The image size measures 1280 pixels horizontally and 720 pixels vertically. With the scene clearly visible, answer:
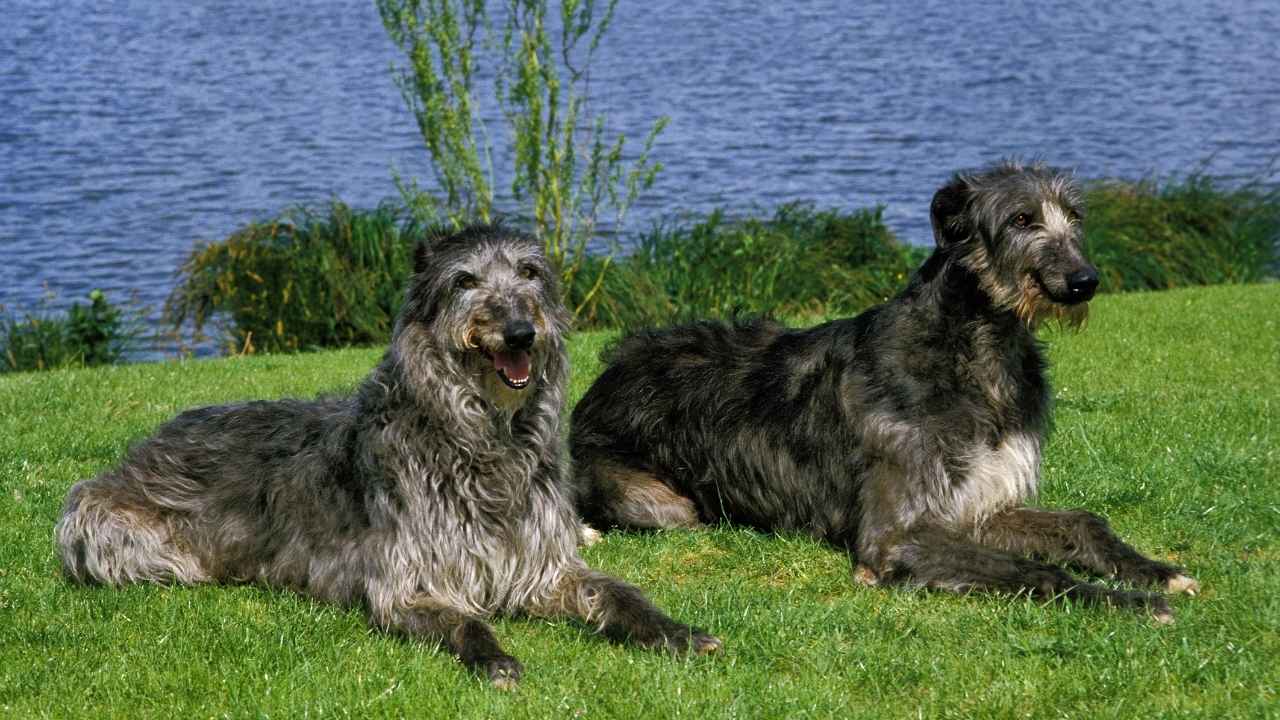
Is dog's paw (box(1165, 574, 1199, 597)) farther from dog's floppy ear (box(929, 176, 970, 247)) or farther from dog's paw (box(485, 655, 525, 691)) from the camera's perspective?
dog's paw (box(485, 655, 525, 691))

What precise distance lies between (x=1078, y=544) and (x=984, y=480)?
0.53m

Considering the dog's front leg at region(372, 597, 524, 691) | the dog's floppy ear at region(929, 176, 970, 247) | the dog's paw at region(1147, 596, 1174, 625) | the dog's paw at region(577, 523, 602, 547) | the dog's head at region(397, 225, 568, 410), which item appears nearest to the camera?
the dog's front leg at region(372, 597, 524, 691)

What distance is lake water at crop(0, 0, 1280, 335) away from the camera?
23297 millimetres

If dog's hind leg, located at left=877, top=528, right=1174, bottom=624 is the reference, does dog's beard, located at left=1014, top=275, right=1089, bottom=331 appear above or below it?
above

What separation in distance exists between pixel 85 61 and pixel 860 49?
18.3 m

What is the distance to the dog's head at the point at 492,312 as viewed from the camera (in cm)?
661

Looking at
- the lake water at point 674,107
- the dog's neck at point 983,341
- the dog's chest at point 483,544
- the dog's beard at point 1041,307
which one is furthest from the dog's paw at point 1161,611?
the lake water at point 674,107

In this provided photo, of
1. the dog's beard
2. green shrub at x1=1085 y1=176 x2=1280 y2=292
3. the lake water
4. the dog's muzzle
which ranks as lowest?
the lake water

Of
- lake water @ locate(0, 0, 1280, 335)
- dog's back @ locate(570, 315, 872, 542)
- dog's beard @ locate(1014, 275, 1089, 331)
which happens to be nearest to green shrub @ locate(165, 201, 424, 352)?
lake water @ locate(0, 0, 1280, 335)

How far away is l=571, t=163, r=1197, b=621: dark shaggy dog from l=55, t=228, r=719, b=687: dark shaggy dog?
1582 mm

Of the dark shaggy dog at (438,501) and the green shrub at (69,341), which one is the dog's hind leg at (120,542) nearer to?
the dark shaggy dog at (438,501)

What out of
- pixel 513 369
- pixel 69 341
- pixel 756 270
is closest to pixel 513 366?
pixel 513 369

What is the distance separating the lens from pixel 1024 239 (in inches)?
297

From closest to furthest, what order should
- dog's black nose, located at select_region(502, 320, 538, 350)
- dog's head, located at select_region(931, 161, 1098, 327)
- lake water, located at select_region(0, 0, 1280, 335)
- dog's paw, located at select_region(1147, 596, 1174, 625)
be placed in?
dog's black nose, located at select_region(502, 320, 538, 350) → dog's paw, located at select_region(1147, 596, 1174, 625) → dog's head, located at select_region(931, 161, 1098, 327) → lake water, located at select_region(0, 0, 1280, 335)
